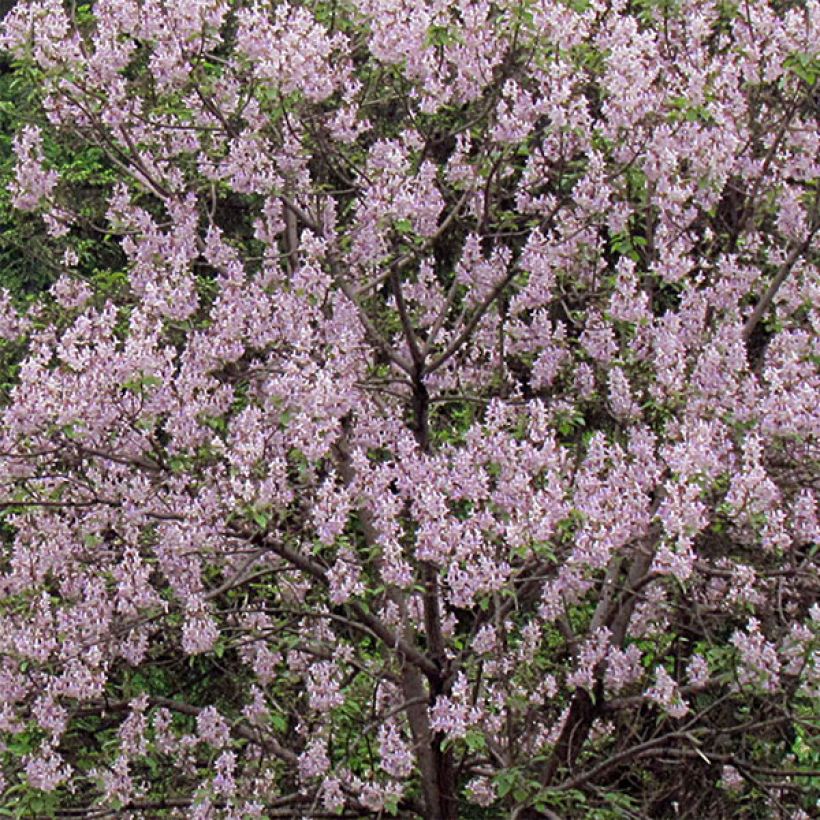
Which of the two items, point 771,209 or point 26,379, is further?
point 771,209

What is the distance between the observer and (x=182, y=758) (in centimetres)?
551

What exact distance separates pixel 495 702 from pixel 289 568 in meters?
0.97

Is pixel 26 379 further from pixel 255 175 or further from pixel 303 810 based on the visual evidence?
pixel 303 810

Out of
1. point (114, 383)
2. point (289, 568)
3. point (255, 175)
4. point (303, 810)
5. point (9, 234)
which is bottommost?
point (303, 810)

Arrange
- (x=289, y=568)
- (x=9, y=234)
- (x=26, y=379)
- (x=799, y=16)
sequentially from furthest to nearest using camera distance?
(x=9, y=234)
(x=289, y=568)
(x=799, y=16)
(x=26, y=379)

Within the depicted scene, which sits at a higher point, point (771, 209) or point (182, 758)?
point (771, 209)

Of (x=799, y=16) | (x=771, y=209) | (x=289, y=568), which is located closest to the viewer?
(x=799, y=16)

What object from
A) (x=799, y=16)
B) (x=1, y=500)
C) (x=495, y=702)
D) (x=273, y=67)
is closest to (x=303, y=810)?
(x=495, y=702)

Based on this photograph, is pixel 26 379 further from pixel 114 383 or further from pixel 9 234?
pixel 9 234

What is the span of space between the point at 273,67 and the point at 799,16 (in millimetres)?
1959

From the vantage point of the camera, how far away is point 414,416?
559 cm

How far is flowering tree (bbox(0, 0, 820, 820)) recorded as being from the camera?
4.71 meters

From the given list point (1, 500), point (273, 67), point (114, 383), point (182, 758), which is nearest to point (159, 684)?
point (182, 758)

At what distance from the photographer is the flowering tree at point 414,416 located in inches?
186
